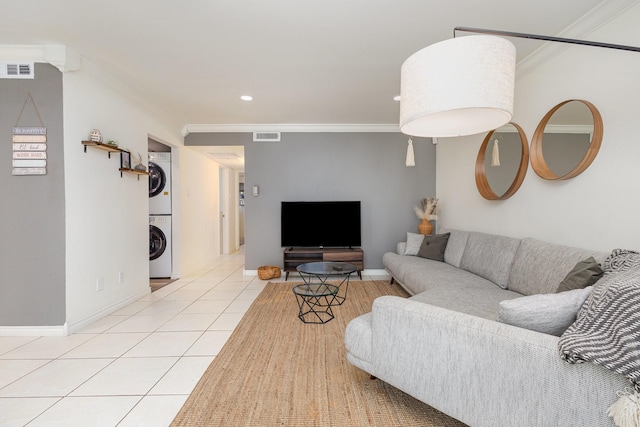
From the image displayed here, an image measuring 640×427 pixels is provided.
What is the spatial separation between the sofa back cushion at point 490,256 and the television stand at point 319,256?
153cm

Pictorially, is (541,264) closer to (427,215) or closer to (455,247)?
(455,247)

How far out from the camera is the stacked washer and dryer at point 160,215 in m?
4.45

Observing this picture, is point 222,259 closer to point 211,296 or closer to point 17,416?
point 211,296

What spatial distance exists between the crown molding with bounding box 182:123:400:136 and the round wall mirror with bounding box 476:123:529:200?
1.67 m

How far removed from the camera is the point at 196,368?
1942 mm

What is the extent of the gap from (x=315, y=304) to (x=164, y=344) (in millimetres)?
1536

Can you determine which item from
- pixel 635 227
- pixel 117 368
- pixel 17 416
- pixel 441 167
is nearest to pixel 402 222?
pixel 441 167

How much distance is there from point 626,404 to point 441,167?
409cm

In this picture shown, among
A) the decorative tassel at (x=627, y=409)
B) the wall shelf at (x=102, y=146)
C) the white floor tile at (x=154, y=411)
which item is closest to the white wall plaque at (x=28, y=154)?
the wall shelf at (x=102, y=146)

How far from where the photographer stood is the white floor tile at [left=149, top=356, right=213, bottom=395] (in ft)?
5.62

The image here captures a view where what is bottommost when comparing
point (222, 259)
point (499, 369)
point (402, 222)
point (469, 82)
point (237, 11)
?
point (222, 259)

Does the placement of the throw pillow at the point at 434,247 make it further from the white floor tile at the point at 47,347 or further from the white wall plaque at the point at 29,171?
the white wall plaque at the point at 29,171

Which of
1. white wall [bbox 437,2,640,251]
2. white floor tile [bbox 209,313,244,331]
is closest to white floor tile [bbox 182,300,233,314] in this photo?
white floor tile [bbox 209,313,244,331]

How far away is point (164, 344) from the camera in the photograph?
229cm
